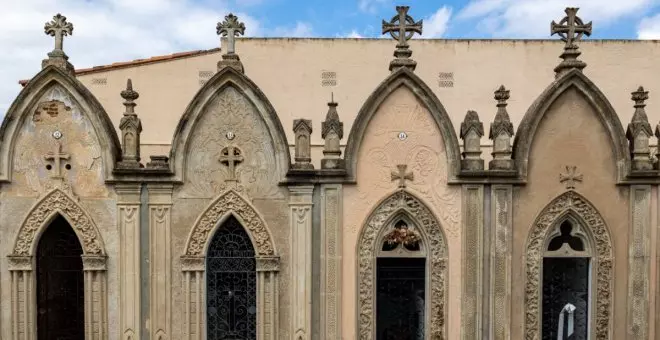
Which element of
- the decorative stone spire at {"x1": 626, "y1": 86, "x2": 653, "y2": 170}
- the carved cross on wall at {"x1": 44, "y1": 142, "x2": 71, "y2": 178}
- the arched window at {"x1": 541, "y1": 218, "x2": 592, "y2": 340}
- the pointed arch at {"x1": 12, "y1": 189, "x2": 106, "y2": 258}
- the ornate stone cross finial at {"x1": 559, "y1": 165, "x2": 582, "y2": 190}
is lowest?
the arched window at {"x1": 541, "y1": 218, "x2": 592, "y2": 340}

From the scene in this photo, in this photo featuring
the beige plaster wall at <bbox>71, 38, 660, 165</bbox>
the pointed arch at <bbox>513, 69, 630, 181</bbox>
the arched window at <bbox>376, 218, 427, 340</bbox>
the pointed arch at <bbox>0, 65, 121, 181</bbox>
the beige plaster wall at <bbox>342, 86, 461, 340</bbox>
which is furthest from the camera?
the beige plaster wall at <bbox>71, 38, 660, 165</bbox>

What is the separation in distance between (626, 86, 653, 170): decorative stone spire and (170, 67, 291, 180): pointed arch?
17.7 ft

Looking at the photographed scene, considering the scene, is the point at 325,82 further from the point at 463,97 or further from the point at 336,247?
the point at 336,247

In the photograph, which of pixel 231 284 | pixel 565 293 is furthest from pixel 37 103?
pixel 565 293

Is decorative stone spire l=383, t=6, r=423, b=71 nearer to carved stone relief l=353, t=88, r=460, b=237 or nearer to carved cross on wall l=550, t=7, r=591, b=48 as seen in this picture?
carved stone relief l=353, t=88, r=460, b=237

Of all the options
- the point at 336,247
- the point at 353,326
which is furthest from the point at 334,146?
the point at 353,326

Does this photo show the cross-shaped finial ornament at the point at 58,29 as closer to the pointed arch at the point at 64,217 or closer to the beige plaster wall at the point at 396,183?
the pointed arch at the point at 64,217

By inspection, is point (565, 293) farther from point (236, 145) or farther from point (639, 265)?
point (236, 145)

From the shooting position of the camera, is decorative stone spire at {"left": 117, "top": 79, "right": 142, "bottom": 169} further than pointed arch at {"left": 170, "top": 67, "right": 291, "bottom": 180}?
No

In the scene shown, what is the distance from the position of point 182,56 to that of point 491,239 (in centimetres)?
910

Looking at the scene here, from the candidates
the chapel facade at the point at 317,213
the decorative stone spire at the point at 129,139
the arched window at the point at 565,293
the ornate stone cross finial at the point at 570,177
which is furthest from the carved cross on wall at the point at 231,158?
the arched window at the point at 565,293

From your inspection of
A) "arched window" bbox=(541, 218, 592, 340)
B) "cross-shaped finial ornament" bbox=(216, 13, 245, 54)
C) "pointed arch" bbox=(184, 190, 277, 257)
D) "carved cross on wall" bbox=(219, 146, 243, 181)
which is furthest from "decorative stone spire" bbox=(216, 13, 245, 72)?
"arched window" bbox=(541, 218, 592, 340)

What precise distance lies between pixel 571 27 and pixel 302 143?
15.3ft

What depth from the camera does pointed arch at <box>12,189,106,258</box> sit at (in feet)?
26.6
